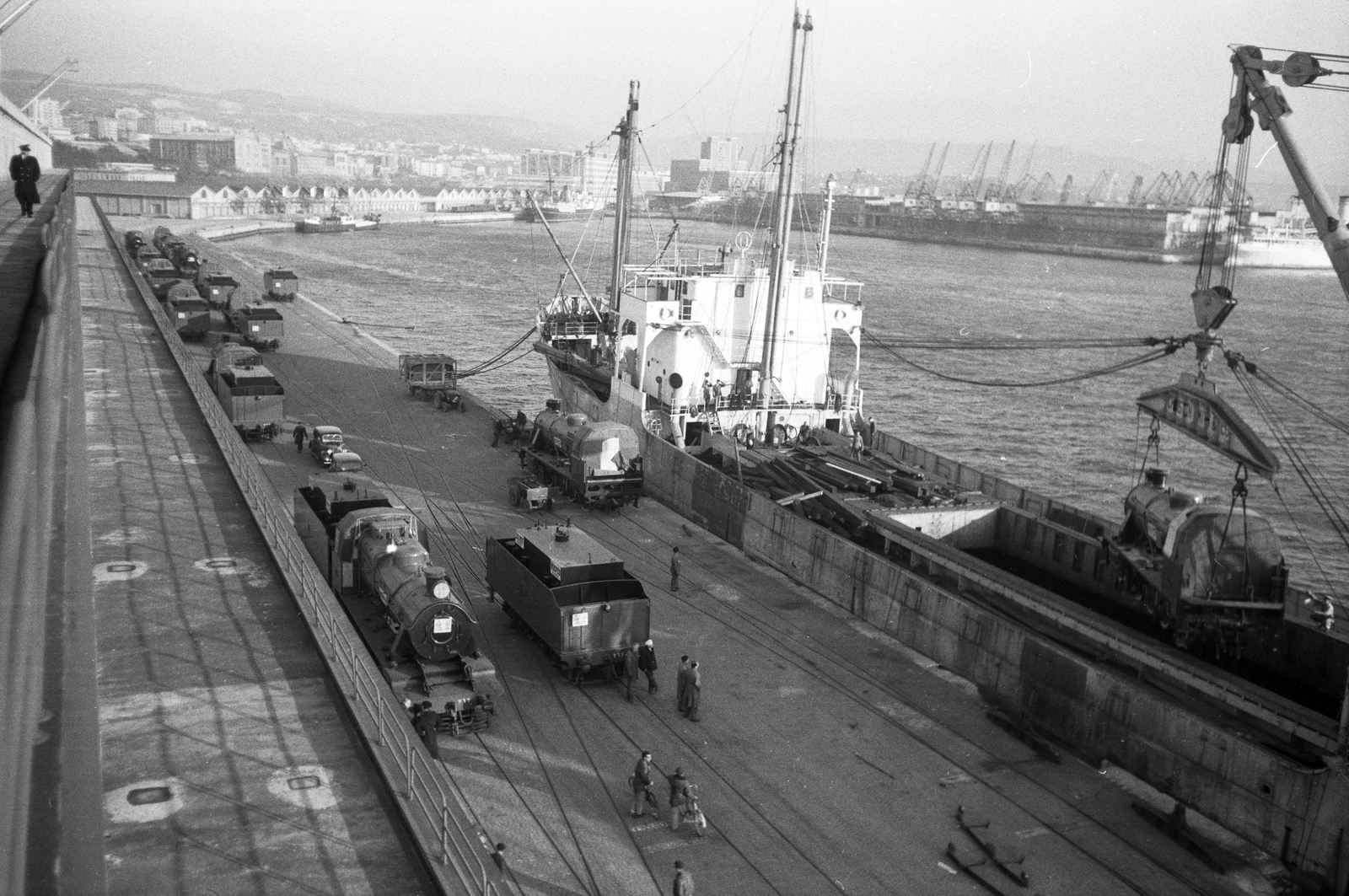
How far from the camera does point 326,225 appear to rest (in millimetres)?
170000

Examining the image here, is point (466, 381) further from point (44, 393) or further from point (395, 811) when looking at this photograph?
point (44, 393)

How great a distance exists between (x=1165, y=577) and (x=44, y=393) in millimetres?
19838

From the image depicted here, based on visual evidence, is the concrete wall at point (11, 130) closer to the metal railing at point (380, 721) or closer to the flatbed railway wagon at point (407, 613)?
the metal railing at point (380, 721)

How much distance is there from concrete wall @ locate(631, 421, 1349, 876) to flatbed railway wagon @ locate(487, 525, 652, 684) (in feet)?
19.5

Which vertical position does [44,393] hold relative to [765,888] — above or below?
above

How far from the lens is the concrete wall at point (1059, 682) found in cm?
1469

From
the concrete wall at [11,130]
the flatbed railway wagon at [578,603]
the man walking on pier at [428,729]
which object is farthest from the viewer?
the flatbed railway wagon at [578,603]

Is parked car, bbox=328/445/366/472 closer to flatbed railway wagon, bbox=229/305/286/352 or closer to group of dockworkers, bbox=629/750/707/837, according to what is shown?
group of dockworkers, bbox=629/750/707/837

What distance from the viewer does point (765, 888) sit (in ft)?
44.8

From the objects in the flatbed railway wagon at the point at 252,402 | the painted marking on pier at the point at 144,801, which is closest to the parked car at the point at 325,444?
the flatbed railway wagon at the point at 252,402

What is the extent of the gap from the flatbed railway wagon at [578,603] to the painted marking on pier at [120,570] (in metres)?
6.66

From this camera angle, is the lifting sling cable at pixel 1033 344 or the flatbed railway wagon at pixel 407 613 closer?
the flatbed railway wagon at pixel 407 613

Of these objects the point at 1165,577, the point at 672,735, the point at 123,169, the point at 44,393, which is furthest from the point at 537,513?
the point at 123,169

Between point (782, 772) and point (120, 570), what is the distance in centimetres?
967
